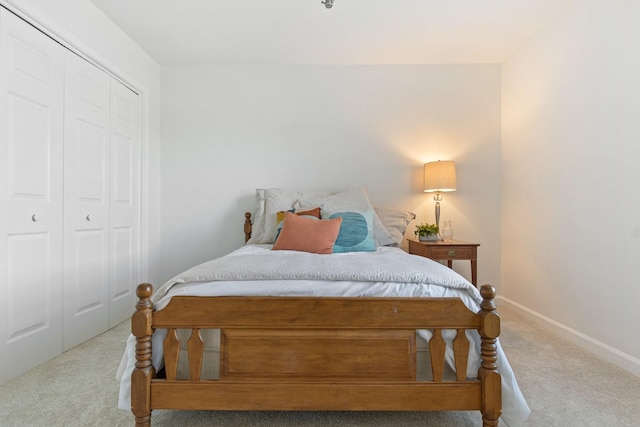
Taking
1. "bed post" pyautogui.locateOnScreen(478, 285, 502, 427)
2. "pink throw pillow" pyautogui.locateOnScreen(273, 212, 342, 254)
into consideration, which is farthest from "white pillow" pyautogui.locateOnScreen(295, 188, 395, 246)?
"bed post" pyautogui.locateOnScreen(478, 285, 502, 427)

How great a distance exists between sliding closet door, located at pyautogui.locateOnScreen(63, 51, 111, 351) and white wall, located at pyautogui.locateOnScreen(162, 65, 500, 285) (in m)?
0.85

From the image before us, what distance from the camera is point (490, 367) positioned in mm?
1312

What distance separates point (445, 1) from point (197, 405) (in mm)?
2833

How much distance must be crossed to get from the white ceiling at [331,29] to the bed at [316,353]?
216cm

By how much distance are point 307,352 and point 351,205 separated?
1829 millimetres

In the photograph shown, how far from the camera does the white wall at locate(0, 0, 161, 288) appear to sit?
7.17 ft

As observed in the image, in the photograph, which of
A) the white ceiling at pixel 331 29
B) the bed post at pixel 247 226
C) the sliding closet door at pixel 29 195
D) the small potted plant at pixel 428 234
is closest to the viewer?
the sliding closet door at pixel 29 195

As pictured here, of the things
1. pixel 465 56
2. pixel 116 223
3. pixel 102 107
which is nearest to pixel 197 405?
pixel 116 223

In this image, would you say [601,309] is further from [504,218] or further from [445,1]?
[445,1]

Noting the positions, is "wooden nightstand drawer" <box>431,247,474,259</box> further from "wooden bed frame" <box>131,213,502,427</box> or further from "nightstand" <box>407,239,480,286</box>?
"wooden bed frame" <box>131,213,502,427</box>

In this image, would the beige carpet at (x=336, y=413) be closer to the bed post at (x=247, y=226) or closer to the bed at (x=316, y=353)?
the bed at (x=316, y=353)

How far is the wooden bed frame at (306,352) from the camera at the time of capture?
133 cm

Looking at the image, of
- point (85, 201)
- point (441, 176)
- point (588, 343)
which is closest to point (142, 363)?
point (85, 201)

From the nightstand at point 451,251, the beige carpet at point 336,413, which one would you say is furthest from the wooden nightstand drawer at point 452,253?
the beige carpet at point 336,413
